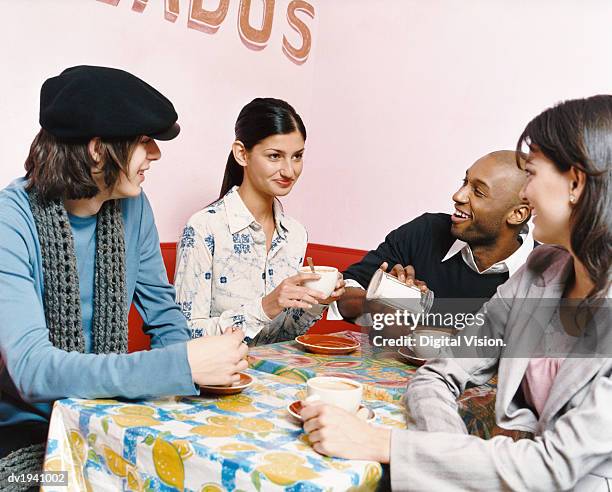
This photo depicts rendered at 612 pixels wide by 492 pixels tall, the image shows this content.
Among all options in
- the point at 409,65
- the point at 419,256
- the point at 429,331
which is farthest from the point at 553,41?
the point at 429,331

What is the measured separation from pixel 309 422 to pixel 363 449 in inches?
3.5

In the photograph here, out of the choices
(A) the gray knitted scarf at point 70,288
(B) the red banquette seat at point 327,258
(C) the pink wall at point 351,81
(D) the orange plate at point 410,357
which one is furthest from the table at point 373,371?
(C) the pink wall at point 351,81

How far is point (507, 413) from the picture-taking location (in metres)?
1.10

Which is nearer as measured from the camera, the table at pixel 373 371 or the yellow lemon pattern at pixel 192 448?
the yellow lemon pattern at pixel 192 448

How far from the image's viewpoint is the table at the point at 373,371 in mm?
1234

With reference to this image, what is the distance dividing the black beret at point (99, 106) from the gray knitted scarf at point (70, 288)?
18 cm

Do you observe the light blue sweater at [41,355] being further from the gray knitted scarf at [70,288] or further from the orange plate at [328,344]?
the orange plate at [328,344]

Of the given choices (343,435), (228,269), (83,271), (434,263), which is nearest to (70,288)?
(83,271)

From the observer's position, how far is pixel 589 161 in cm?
97

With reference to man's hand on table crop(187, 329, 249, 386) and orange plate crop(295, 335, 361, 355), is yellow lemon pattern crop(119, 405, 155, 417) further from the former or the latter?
orange plate crop(295, 335, 361, 355)

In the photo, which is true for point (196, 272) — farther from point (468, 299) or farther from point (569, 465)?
point (569, 465)

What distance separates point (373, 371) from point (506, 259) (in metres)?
0.84

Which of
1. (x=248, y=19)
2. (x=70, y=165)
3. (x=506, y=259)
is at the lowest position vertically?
(x=506, y=259)

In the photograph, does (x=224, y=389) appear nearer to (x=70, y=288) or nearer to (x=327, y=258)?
(x=70, y=288)
